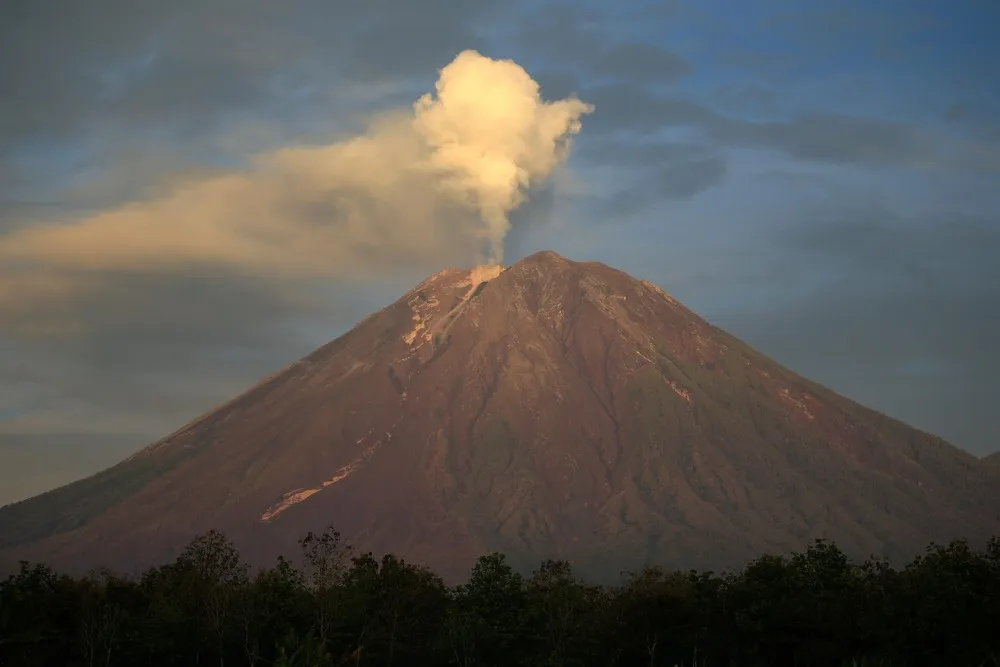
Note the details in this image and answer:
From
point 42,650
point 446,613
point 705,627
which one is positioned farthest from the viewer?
point 446,613

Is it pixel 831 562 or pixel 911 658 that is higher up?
pixel 831 562

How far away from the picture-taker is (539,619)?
244ft

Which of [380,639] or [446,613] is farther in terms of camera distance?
[446,613]

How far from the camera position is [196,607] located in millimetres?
73750

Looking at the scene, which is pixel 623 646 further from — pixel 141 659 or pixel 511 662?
pixel 141 659

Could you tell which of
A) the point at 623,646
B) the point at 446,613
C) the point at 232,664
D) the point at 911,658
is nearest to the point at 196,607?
the point at 232,664

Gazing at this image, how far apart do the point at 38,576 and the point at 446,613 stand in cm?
2393

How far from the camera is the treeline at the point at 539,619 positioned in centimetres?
6650

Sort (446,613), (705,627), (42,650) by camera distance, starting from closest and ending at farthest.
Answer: (42,650) → (705,627) → (446,613)

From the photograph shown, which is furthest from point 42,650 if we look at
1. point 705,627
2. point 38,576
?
point 705,627

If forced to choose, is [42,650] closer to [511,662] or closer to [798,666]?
[511,662]

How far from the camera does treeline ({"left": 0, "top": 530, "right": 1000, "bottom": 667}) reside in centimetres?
6650

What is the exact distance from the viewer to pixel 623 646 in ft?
232

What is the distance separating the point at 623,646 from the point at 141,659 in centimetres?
2731
